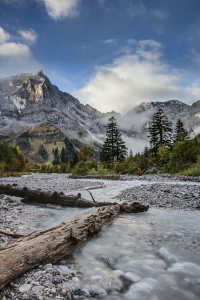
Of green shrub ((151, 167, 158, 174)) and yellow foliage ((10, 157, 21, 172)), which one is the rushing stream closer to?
green shrub ((151, 167, 158, 174))

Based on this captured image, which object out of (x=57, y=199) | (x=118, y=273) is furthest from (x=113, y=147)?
(x=118, y=273)

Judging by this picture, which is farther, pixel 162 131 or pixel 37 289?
pixel 162 131

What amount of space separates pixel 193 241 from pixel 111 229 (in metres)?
1.92

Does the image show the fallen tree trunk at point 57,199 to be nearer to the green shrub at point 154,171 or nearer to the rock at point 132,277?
the rock at point 132,277

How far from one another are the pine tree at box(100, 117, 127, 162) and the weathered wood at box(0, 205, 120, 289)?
39.7 m

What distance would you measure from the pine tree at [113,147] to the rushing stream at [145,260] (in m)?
38.5

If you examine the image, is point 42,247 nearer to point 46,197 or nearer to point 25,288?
point 25,288

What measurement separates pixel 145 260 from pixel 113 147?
41.1m

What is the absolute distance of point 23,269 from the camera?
2066mm

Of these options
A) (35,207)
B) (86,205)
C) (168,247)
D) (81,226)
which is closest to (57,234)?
(81,226)

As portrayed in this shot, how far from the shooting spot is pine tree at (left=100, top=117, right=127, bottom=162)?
43.5 m

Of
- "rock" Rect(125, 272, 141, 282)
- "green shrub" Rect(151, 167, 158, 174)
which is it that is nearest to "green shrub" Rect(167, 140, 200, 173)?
"green shrub" Rect(151, 167, 158, 174)

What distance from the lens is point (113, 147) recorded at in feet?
144

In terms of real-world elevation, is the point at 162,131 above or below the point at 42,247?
Answer: above
